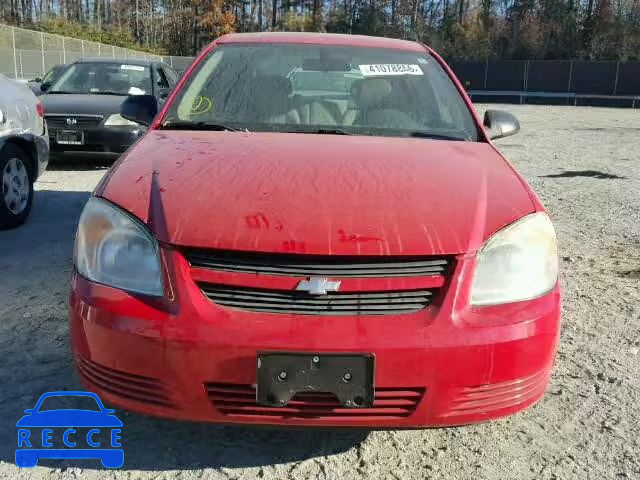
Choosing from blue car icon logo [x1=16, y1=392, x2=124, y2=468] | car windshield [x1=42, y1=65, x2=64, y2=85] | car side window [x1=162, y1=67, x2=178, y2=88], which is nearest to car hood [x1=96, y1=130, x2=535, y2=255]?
blue car icon logo [x1=16, y1=392, x2=124, y2=468]

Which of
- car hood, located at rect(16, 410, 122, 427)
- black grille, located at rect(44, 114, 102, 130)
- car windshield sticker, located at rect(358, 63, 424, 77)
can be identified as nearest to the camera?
car hood, located at rect(16, 410, 122, 427)

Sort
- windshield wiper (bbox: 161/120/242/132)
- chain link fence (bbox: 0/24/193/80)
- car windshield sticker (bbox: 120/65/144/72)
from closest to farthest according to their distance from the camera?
windshield wiper (bbox: 161/120/242/132) < car windshield sticker (bbox: 120/65/144/72) < chain link fence (bbox: 0/24/193/80)

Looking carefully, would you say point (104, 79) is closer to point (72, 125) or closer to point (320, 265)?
point (72, 125)

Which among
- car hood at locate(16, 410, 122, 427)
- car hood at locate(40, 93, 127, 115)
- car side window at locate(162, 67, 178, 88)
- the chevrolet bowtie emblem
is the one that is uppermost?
car side window at locate(162, 67, 178, 88)

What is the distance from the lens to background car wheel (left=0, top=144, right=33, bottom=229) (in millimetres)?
5023

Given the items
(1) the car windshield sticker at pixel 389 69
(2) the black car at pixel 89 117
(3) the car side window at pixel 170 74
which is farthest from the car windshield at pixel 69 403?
(3) the car side window at pixel 170 74

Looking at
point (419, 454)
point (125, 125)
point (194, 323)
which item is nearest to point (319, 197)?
point (194, 323)

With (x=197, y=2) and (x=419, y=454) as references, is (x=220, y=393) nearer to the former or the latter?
(x=419, y=454)

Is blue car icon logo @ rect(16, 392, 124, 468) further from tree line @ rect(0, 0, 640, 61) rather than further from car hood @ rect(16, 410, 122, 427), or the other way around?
tree line @ rect(0, 0, 640, 61)

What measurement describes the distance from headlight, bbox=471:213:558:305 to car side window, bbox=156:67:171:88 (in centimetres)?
811

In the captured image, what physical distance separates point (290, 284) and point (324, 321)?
0.15m

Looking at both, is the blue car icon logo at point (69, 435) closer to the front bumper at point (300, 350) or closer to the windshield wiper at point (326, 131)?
the front bumper at point (300, 350)

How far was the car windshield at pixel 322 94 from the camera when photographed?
306 cm

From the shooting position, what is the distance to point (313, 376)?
1852 millimetres
